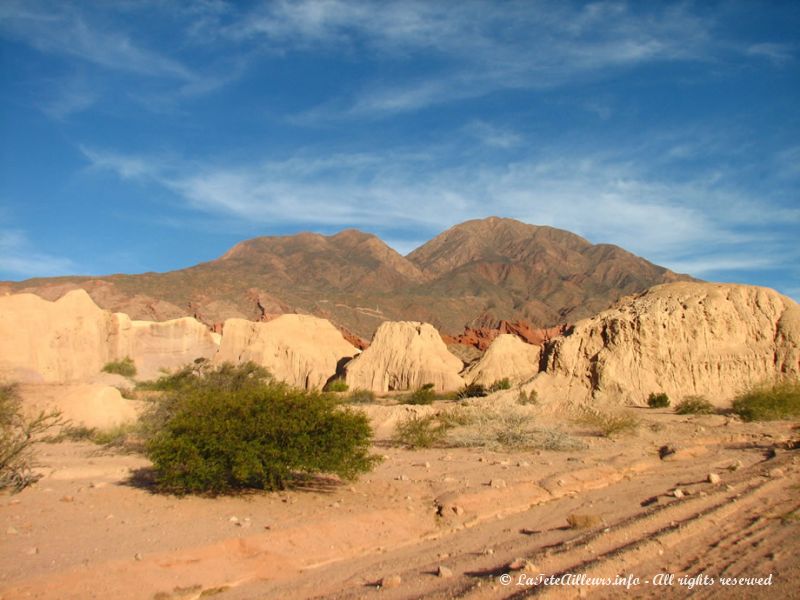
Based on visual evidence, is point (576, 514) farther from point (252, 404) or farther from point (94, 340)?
point (94, 340)

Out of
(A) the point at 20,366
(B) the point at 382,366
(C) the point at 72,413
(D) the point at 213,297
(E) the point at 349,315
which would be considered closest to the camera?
(C) the point at 72,413

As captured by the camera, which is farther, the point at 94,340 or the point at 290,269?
the point at 290,269

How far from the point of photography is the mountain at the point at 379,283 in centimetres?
8675

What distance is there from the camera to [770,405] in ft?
79.4

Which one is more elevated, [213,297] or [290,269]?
[290,269]

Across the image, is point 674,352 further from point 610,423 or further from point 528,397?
point 610,423

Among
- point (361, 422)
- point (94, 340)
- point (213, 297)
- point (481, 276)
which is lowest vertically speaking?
point (361, 422)

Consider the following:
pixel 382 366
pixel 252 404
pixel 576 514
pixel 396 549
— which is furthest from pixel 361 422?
pixel 382 366

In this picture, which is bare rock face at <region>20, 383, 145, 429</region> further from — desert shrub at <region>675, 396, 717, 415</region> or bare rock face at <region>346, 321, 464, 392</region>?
bare rock face at <region>346, 321, 464, 392</region>

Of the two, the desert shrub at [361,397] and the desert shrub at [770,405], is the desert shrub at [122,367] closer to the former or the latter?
the desert shrub at [361,397]

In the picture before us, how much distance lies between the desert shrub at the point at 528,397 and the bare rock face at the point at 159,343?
94.4ft

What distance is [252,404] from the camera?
36.7 ft

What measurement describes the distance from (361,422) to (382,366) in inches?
1430

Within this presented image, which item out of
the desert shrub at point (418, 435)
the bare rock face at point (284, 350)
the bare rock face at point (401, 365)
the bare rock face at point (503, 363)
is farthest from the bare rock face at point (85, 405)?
the bare rock face at point (503, 363)
